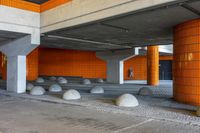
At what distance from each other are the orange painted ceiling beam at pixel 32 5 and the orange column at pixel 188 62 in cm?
→ 572

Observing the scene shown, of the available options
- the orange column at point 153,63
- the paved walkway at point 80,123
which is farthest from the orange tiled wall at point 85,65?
the paved walkway at point 80,123

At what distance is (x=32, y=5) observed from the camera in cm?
1247

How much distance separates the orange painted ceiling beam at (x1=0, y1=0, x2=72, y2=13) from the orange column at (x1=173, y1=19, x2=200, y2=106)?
5.72 meters

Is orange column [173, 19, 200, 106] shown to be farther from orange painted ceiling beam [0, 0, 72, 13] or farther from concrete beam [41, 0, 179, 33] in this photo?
orange painted ceiling beam [0, 0, 72, 13]

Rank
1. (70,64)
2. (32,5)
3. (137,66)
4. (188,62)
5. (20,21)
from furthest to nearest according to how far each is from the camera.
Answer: (70,64), (137,66), (32,5), (20,21), (188,62)

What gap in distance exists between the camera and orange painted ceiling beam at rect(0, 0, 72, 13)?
11269mm

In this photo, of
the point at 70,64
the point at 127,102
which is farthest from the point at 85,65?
the point at 127,102

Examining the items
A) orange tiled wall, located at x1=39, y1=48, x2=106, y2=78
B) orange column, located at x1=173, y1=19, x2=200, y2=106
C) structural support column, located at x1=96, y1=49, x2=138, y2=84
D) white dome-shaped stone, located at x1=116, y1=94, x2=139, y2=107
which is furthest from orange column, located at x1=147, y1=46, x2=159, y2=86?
white dome-shaped stone, located at x1=116, y1=94, x2=139, y2=107

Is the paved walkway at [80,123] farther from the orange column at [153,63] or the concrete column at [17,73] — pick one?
the orange column at [153,63]

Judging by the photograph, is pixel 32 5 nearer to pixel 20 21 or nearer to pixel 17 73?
pixel 20 21

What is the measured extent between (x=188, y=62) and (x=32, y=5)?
29.0 feet

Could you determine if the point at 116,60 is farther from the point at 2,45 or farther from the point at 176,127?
the point at 176,127

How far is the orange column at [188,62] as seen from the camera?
8.95 meters

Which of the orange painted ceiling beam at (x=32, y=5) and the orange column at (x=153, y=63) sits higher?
the orange painted ceiling beam at (x=32, y=5)
